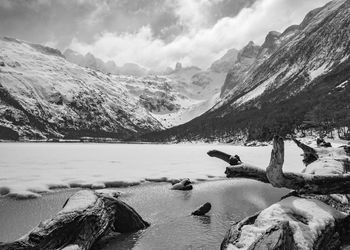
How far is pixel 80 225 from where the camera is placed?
1427 cm

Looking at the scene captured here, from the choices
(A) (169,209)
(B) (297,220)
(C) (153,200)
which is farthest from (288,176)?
(C) (153,200)

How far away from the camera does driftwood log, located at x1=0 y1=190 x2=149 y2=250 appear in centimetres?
1258

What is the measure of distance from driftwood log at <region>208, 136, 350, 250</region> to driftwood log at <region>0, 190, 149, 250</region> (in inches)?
251

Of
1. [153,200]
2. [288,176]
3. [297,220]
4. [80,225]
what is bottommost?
[153,200]

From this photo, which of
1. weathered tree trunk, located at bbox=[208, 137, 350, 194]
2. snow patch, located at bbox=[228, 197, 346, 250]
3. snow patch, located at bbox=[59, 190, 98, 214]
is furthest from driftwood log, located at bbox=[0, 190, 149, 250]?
snow patch, located at bbox=[228, 197, 346, 250]

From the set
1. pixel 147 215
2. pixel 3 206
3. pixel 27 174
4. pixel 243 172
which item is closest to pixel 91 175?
pixel 27 174

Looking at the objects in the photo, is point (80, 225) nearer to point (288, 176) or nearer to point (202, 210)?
point (288, 176)

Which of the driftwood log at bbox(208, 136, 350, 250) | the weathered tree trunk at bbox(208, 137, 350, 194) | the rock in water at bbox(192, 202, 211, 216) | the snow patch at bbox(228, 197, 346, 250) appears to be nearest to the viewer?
the driftwood log at bbox(208, 136, 350, 250)

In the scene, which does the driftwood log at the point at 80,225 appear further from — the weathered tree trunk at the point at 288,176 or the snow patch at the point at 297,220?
the snow patch at the point at 297,220

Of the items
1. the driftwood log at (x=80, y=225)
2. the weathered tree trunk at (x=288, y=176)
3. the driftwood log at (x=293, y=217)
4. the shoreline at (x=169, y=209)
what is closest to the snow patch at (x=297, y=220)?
the driftwood log at (x=293, y=217)

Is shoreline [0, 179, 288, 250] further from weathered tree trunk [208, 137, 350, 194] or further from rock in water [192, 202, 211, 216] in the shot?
weathered tree trunk [208, 137, 350, 194]

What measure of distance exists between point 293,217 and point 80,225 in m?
8.69

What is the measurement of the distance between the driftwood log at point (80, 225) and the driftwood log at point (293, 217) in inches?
251

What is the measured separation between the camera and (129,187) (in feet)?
115
